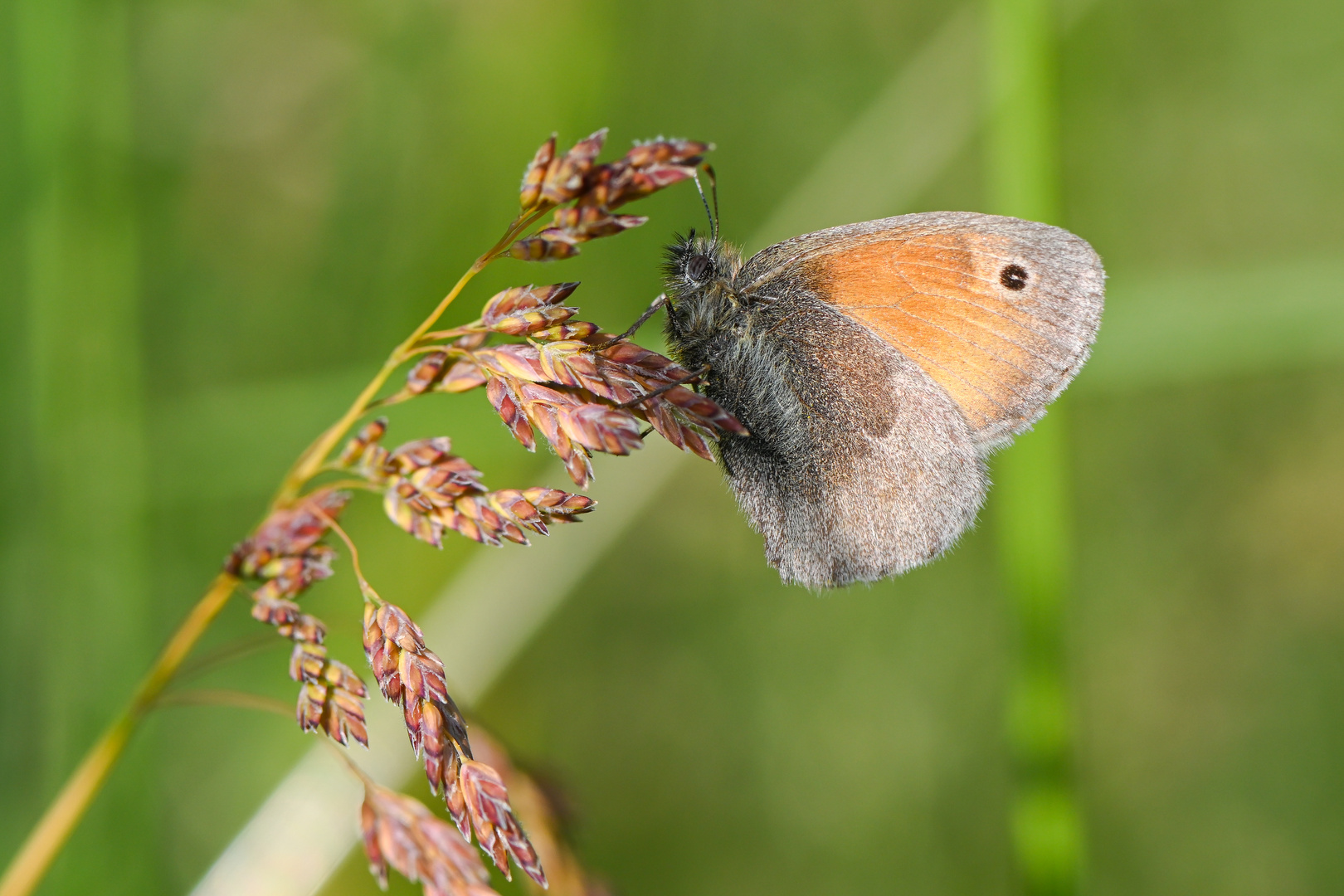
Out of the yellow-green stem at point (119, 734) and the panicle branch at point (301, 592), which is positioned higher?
the panicle branch at point (301, 592)

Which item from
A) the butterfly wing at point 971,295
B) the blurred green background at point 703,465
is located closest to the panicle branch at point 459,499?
the butterfly wing at point 971,295

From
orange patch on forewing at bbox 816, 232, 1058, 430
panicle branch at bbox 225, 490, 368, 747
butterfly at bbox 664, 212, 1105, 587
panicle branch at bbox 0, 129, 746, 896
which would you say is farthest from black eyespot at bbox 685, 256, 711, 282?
panicle branch at bbox 225, 490, 368, 747

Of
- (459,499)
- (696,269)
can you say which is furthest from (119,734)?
(696,269)

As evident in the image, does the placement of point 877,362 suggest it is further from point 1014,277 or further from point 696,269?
point 696,269

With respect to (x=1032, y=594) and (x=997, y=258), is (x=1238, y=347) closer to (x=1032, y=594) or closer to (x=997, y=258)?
(x=997, y=258)

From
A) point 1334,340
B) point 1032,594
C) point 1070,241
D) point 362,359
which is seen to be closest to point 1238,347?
point 1334,340

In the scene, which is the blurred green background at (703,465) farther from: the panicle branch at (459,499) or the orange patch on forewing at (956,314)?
the panicle branch at (459,499)

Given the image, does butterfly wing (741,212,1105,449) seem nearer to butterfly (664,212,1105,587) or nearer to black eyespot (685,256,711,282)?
butterfly (664,212,1105,587)
